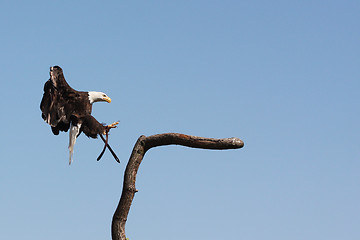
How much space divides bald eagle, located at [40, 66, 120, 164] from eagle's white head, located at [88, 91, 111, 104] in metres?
0.16

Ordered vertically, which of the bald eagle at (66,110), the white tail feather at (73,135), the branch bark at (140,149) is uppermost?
the bald eagle at (66,110)

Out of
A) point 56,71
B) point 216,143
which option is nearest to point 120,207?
point 216,143

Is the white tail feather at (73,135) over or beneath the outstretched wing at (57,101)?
beneath

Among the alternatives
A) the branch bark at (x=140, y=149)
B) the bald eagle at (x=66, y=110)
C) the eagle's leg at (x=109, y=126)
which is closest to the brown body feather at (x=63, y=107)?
the bald eagle at (x=66, y=110)

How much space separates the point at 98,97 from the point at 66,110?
2.27ft

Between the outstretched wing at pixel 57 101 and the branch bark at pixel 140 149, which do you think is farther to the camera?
the outstretched wing at pixel 57 101

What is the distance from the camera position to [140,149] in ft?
23.4

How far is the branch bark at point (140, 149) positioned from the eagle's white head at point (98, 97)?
1722 mm

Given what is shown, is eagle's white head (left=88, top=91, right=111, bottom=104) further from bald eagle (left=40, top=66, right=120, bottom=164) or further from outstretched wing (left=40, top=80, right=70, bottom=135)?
outstretched wing (left=40, top=80, right=70, bottom=135)

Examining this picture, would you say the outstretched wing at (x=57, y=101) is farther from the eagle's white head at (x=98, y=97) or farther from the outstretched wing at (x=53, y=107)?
the eagle's white head at (x=98, y=97)

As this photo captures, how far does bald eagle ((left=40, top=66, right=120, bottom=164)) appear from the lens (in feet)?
26.2

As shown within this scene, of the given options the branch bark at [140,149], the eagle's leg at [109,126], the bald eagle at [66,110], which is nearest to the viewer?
the branch bark at [140,149]

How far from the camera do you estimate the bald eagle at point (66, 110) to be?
8.00 m

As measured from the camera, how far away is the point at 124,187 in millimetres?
6945
